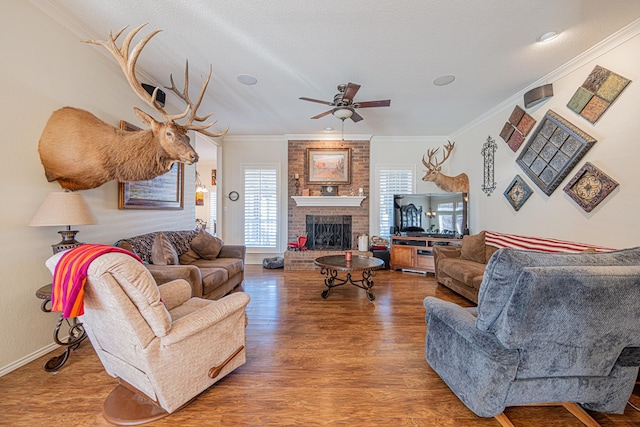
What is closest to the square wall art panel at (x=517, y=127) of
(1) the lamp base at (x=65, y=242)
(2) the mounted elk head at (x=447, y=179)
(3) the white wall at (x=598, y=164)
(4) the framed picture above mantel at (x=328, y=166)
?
(3) the white wall at (x=598, y=164)

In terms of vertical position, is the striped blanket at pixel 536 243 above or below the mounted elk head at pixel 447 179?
below

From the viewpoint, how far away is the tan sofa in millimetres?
3229

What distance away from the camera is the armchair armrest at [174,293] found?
1.95 metres

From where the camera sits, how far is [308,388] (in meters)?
1.76

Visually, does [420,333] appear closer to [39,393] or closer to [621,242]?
[621,242]

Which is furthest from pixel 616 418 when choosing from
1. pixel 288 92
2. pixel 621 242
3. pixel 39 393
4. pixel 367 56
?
pixel 288 92

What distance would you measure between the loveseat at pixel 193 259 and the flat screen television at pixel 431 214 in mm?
3366

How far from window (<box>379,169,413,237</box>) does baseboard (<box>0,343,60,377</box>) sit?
5304 millimetres

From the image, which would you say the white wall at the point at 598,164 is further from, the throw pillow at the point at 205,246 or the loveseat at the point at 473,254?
the throw pillow at the point at 205,246

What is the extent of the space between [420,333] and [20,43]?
13.9 feet

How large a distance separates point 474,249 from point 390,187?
2405 millimetres

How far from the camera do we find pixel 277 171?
5789mm

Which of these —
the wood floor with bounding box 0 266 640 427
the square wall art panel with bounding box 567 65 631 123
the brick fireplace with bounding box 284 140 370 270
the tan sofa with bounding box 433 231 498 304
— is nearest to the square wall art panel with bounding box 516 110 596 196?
the square wall art panel with bounding box 567 65 631 123

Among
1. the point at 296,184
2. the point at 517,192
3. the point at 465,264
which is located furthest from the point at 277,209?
the point at 517,192
